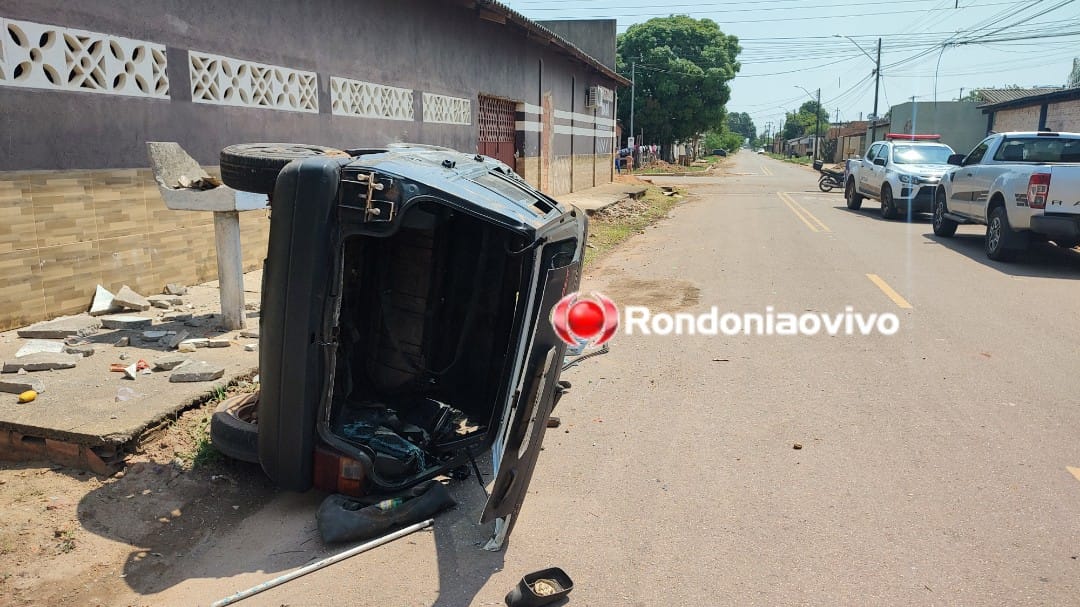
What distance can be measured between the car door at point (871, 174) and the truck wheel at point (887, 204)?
54 centimetres

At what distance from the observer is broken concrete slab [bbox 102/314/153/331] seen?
636cm

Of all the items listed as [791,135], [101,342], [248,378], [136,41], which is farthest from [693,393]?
[791,135]

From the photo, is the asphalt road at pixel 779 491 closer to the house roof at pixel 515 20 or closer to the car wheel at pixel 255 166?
the car wheel at pixel 255 166

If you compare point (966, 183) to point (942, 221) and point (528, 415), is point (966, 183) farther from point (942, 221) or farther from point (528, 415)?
point (528, 415)

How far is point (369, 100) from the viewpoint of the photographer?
460 inches

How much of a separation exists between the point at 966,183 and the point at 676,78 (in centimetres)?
4549

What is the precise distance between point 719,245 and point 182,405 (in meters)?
10.5

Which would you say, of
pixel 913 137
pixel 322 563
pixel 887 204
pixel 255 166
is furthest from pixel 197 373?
pixel 913 137

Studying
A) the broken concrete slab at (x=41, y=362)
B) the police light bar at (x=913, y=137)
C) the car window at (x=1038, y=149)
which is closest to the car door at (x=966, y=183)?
the car window at (x=1038, y=149)

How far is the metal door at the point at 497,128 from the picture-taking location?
16875mm

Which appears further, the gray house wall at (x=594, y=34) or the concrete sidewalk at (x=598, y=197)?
the gray house wall at (x=594, y=34)

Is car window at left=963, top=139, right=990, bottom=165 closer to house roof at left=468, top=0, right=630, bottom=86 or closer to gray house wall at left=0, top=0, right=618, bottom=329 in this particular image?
house roof at left=468, top=0, right=630, bottom=86

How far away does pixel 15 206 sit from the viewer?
20.2ft

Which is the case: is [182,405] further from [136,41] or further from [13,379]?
[136,41]
